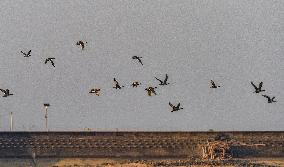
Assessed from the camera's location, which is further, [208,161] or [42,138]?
[42,138]

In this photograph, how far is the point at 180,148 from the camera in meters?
53.1

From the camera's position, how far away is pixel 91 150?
52375 millimetres

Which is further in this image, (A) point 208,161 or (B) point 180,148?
(B) point 180,148

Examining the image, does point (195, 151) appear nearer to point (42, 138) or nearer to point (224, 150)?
point (224, 150)

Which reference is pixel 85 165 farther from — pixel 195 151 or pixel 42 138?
pixel 195 151

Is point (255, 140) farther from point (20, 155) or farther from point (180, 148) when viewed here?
point (20, 155)

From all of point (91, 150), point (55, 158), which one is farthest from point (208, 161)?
point (55, 158)

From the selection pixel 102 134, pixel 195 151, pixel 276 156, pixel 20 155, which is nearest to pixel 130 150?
pixel 102 134

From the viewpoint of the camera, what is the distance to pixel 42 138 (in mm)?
52844

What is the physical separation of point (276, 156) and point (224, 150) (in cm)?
678

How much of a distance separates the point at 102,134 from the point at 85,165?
6.37 m

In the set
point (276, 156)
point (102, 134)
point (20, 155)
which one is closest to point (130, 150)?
point (102, 134)

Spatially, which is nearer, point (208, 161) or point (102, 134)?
point (208, 161)

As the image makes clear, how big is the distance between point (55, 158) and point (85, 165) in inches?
193
